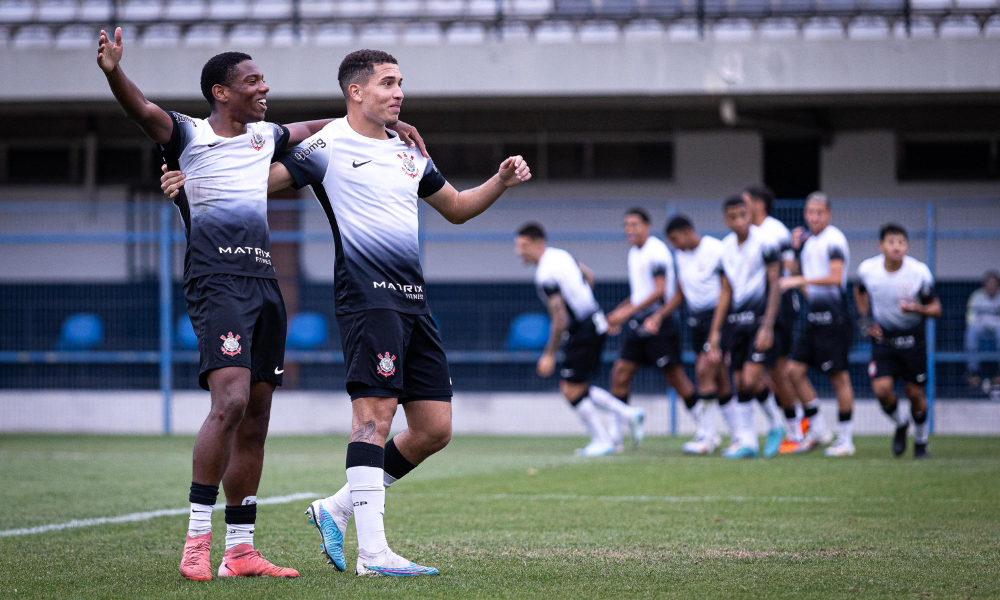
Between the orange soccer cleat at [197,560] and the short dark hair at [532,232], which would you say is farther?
the short dark hair at [532,232]

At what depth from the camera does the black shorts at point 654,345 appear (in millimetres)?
11242

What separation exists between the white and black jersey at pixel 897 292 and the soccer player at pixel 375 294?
6248 millimetres

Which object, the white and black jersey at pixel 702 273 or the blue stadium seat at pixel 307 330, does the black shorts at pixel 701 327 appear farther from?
the blue stadium seat at pixel 307 330

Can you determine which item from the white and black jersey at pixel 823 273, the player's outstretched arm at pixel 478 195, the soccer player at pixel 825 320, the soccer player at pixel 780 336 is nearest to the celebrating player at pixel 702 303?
the soccer player at pixel 780 336

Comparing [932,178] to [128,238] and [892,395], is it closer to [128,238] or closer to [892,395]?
[892,395]

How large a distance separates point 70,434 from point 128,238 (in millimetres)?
2657

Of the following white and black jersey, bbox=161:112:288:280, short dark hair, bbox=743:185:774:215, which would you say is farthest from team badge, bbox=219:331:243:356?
short dark hair, bbox=743:185:774:215

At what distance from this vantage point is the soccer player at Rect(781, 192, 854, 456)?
35.3 ft

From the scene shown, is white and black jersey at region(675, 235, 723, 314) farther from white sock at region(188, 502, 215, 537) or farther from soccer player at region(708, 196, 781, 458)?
white sock at region(188, 502, 215, 537)

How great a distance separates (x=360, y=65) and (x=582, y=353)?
650 centimetres

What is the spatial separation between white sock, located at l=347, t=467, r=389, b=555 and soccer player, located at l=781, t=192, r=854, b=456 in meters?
6.89

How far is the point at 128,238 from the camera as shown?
1560 cm

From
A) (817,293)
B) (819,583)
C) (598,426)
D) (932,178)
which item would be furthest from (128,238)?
(819,583)

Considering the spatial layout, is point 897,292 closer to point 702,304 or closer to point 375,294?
point 702,304
